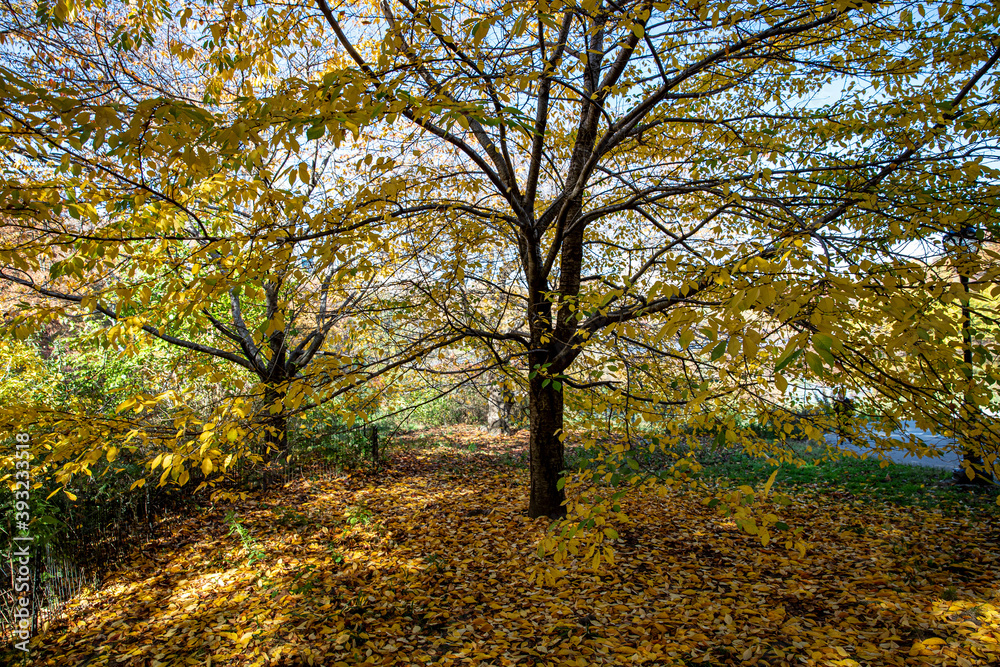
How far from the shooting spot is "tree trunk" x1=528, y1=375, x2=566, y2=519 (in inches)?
200

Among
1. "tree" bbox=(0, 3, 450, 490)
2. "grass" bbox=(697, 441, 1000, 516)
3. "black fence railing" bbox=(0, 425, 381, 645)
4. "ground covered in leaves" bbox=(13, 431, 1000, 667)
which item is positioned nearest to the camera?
"tree" bbox=(0, 3, 450, 490)

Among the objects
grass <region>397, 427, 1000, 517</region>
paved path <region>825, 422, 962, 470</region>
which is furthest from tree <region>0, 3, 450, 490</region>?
paved path <region>825, 422, 962, 470</region>

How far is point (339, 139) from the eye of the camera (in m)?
2.02

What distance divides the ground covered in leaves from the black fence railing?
238mm

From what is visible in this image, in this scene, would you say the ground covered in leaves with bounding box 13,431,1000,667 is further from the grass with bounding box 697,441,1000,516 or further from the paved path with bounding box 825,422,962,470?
the paved path with bounding box 825,422,962,470

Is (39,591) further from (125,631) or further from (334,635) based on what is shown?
(334,635)

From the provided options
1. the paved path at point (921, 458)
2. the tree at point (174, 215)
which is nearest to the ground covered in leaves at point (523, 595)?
the paved path at point (921, 458)

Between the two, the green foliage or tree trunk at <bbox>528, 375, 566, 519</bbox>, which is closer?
tree trunk at <bbox>528, 375, 566, 519</bbox>

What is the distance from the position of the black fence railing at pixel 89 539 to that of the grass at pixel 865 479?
728 cm

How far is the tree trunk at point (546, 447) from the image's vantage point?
16.7 feet

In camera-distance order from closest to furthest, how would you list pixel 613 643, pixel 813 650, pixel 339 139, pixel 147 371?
1. pixel 339 139
2. pixel 813 650
3. pixel 613 643
4. pixel 147 371

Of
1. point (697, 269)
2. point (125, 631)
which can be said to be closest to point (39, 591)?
point (125, 631)

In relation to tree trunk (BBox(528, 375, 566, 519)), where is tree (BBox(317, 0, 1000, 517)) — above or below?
above

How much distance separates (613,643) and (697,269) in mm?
2710
